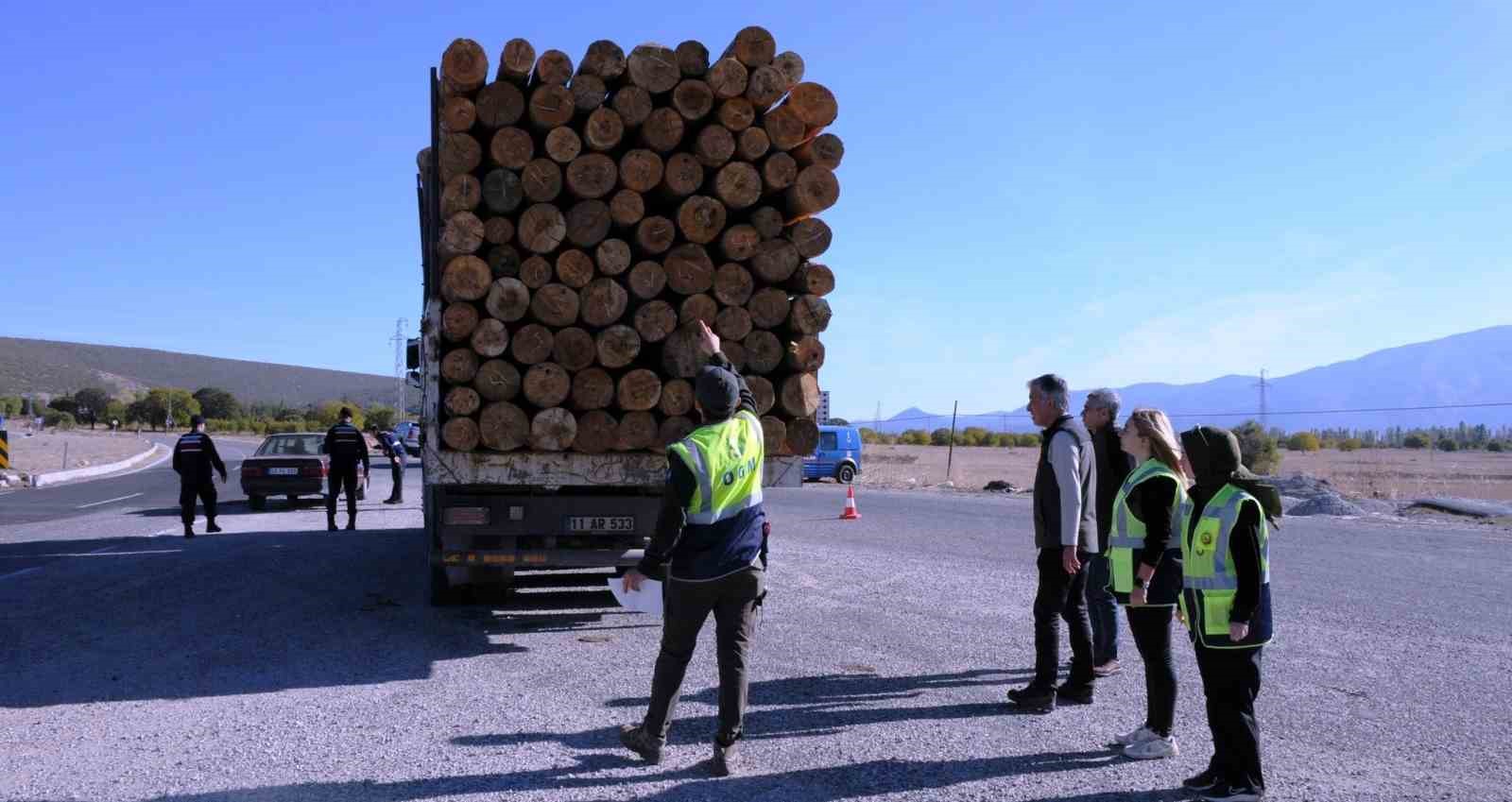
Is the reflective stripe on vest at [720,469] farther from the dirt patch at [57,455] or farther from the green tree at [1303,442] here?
the green tree at [1303,442]

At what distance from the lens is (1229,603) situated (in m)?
4.22

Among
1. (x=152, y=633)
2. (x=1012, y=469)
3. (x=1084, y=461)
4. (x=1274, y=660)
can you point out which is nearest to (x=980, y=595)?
(x=1274, y=660)

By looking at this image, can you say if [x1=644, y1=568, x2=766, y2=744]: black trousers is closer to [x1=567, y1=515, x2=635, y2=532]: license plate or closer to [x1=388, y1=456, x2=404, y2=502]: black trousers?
[x1=567, y1=515, x2=635, y2=532]: license plate

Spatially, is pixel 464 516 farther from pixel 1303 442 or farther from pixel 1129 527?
pixel 1303 442

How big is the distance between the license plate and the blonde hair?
3549mm

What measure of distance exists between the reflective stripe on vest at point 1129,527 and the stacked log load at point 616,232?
2.73 m

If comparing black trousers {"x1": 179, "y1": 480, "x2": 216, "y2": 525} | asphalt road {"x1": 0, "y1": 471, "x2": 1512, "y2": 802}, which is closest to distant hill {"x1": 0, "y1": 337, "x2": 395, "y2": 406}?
black trousers {"x1": 179, "y1": 480, "x2": 216, "y2": 525}

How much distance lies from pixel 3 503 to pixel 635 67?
18.6 metres

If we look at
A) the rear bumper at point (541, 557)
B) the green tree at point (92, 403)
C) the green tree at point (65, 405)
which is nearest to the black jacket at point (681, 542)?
the rear bumper at point (541, 557)

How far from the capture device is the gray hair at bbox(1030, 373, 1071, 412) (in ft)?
18.4

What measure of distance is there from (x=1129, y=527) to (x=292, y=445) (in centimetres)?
1817

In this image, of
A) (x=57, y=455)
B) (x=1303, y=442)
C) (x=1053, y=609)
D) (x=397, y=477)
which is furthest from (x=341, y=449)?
(x=1303, y=442)

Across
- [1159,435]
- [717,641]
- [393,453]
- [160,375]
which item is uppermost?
[160,375]

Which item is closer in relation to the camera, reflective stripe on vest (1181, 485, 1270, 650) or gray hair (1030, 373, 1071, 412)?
reflective stripe on vest (1181, 485, 1270, 650)
